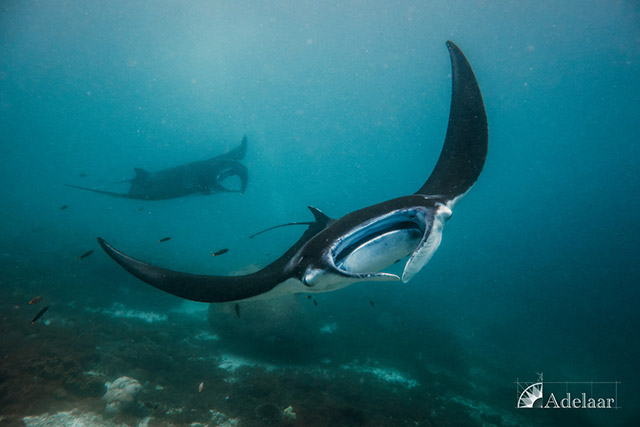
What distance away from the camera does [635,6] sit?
23.4 m

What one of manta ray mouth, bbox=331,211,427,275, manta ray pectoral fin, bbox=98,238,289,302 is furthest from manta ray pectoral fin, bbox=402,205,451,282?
Answer: manta ray pectoral fin, bbox=98,238,289,302

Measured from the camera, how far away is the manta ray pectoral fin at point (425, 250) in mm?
1410

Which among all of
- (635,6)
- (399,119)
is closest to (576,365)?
(635,6)

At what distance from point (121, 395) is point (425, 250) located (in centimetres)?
599

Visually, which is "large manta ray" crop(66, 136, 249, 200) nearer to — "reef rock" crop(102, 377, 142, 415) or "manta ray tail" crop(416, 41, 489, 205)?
"reef rock" crop(102, 377, 142, 415)

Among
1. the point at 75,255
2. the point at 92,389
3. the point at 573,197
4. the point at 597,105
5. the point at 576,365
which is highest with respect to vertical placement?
the point at 573,197

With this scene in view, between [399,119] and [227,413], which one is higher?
[399,119]

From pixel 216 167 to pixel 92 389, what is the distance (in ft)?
24.6

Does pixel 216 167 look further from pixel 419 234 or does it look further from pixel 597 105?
pixel 597 105

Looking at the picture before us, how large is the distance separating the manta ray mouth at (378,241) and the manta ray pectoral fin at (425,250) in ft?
0.64

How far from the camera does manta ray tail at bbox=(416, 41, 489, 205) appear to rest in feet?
8.84

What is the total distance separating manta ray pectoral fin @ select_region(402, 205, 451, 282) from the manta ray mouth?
0.64 ft

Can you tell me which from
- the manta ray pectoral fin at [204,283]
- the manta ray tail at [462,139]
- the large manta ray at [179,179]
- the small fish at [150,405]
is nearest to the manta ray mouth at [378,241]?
the manta ray pectoral fin at [204,283]

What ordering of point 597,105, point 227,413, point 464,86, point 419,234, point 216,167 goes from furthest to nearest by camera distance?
point 597,105
point 216,167
point 227,413
point 464,86
point 419,234
